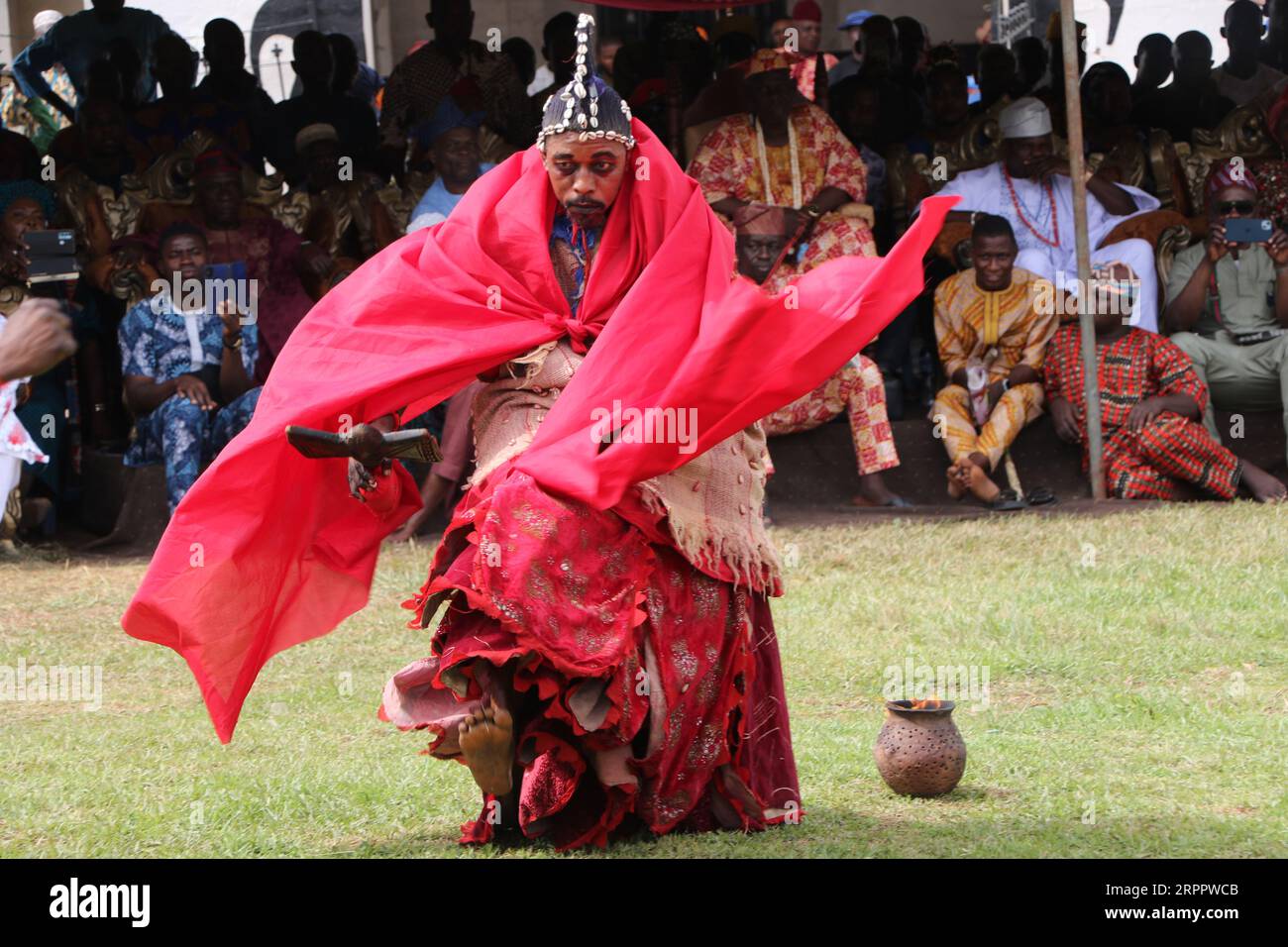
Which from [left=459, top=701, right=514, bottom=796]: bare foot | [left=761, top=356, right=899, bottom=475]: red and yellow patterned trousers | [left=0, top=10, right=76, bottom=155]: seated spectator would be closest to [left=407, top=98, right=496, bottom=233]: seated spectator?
[left=761, top=356, right=899, bottom=475]: red and yellow patterned trousers

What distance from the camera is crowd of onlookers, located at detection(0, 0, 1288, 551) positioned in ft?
33.9

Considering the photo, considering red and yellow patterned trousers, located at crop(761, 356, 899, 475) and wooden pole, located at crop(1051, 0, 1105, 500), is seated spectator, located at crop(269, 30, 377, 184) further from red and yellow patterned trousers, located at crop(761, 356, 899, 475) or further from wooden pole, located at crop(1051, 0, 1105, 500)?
wooden pole, located at crop(1051, 0, 1105, 500)

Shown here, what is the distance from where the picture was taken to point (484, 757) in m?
4.66

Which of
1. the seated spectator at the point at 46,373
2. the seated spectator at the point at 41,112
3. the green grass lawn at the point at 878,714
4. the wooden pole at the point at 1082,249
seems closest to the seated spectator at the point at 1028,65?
the wooden pole at the point at 1082,249

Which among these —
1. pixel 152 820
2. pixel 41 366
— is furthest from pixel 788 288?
pixel 152 820

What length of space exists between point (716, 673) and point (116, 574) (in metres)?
5.36

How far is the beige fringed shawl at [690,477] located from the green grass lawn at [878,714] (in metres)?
0.78

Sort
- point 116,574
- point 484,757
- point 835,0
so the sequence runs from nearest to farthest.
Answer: point 484,757, point 116,574, point 835,0

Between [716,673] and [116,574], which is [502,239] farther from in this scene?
[116,574]

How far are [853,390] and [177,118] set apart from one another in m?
5.10

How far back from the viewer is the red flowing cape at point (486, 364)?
15.9ft

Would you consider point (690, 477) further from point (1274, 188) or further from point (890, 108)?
point (890, 108)

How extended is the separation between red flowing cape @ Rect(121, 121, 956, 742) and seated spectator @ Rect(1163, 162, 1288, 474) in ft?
20.0

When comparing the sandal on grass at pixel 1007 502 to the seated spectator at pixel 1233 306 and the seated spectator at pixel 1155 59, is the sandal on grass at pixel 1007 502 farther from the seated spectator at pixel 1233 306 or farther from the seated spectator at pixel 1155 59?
the seated spectator at pixel 1155 59
